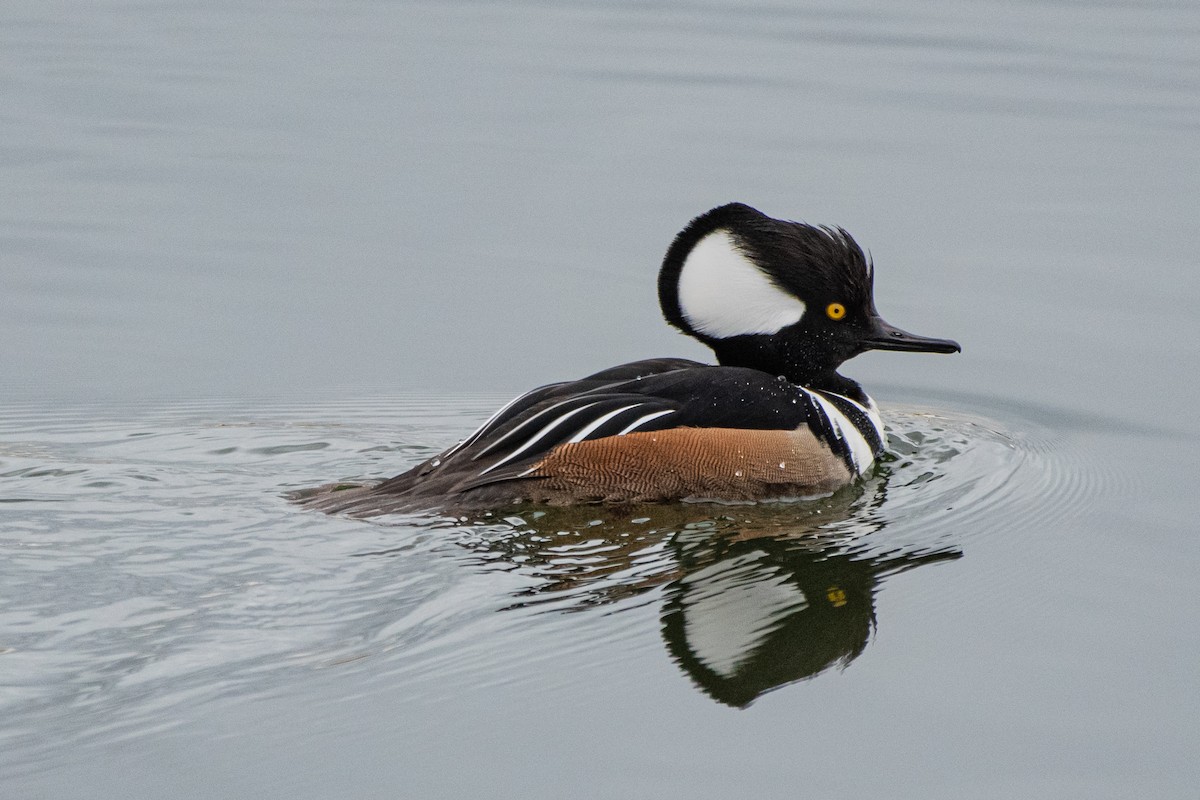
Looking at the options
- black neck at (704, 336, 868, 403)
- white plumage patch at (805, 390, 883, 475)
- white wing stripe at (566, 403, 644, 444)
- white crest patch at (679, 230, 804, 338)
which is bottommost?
white plumage patch at (805, 390, 883, 475)

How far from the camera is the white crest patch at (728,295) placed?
7520 millimetres

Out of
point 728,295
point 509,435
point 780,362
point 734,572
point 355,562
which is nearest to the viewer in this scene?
point 355,562

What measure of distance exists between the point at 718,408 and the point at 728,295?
687 millimetres

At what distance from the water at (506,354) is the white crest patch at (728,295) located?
96cm

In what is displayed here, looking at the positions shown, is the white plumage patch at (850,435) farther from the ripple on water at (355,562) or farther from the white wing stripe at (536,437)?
the white wing stripe at (536,437)

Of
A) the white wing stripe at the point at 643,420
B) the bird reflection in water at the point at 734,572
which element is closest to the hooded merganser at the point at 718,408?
the white wing stripe at the point at 643,420

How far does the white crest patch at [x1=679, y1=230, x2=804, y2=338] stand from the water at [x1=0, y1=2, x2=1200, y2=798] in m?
0.96

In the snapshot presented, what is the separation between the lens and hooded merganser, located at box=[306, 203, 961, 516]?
6977 mm

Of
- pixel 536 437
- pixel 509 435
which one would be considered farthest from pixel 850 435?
pixel 509 435

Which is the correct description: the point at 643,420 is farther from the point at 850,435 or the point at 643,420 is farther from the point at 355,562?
the point at 355,562

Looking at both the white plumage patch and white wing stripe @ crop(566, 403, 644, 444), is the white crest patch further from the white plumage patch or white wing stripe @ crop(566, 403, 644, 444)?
white wing stripe @ crop(566, 403, 644, 444)

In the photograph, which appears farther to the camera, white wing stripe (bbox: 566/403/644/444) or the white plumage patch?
the white plumage patch

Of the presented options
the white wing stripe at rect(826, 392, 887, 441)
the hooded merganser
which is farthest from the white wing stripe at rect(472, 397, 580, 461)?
the white wing stripe at rect(826, 392, 887, 441)

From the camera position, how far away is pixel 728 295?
760 cm
